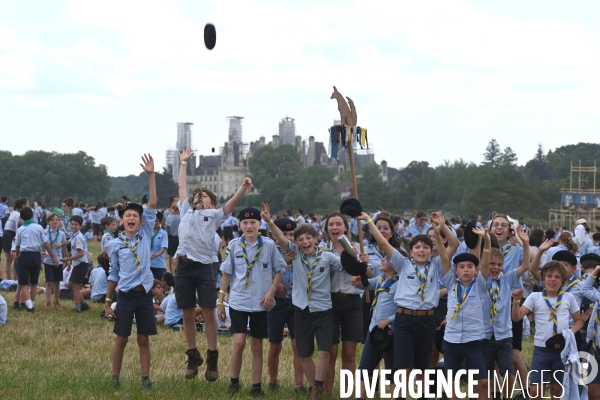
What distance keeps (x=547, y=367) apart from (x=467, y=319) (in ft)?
3.03

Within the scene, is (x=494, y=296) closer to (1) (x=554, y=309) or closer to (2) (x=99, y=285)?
(1) (x=554, y=309)

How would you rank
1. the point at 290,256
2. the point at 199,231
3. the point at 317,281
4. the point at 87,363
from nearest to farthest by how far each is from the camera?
the point at 317,281 → the point at 290,256 → the point at 199,231 → the point at 87,363

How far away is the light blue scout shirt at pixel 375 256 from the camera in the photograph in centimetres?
954

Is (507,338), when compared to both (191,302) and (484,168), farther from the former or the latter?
(484,168)

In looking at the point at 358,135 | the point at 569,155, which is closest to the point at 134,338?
the point at 358,135

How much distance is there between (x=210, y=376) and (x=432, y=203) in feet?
385

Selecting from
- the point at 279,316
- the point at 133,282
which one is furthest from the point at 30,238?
the point at 279,316

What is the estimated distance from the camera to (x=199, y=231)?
33.0 ft

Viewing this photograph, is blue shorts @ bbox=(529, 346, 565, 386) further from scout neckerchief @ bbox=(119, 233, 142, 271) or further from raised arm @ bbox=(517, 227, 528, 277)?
scout neckerchief @ bbox=(119, 233, 142, 271)

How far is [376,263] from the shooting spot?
9.58 metres

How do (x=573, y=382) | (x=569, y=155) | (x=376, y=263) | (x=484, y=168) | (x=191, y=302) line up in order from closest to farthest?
(x=573, y=382) → (x=376, y=263) → (x=191, y=302) → (x=484, y=168) → (x=569, y=155)

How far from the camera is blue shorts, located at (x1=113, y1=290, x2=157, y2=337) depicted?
32.2ft

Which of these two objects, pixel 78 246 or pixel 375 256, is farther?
pixel 78 246

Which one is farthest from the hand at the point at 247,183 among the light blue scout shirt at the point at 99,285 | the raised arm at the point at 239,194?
the light blue scout shirt at the point at 99,285
